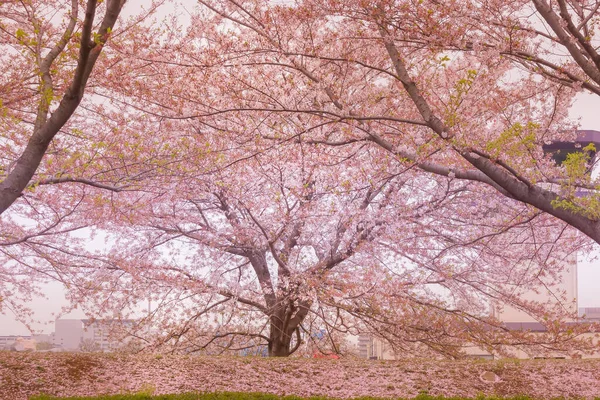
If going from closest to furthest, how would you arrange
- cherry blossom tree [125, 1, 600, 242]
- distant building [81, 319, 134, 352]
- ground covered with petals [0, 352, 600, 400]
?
cherry blossom tree [125, 1, 600, 242] < ground covered with petals [0, 352, 600, 400] < distant building [81, 319, 134, 352]

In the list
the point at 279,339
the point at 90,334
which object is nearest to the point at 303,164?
the point at 279,339

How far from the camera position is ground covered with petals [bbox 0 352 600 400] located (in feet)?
25.3

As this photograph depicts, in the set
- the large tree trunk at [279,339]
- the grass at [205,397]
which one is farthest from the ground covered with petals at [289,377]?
the large tree trunk at [279,339]

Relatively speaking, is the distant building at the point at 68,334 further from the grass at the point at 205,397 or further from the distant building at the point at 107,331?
the grass at the point at 205,397

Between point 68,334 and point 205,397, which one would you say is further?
→ point 68,334

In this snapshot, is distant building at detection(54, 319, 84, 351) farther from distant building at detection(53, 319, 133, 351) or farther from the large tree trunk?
the large tree trunk

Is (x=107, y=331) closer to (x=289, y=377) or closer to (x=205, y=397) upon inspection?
(x=205, y=397)

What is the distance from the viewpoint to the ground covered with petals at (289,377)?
25.3ft

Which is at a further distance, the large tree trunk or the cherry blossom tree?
the large tree trunk

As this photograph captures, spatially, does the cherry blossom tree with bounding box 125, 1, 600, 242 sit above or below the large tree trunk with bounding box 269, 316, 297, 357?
above

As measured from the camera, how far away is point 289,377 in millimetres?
8016

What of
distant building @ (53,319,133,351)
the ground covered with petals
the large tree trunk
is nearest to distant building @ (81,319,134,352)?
distant building @ (53,319,133,351)

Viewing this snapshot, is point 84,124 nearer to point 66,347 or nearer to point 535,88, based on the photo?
point 66,347

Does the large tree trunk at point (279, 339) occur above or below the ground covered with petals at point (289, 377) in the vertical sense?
above
